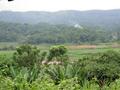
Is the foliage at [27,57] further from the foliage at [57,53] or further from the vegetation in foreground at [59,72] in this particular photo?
the foliage at [57,53]

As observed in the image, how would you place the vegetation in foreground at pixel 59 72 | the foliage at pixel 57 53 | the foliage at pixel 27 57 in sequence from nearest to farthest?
the vegetation in foreground at pixel 59 72 < the foliage at pixel 27 57 < the foliage at pixel 57 53

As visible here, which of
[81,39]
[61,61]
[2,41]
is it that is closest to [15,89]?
[61,61]

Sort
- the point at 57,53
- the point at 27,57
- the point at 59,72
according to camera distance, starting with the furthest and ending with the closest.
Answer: the point at 57,53 → the point at 27,57 → the point at 59,72

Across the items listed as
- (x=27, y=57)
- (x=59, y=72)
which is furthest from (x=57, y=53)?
(x=59, y=72)

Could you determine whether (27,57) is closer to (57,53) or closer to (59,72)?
(57,53)

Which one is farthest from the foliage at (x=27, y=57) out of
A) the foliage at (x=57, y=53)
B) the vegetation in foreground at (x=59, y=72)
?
the foliage at (x=57, y=53)

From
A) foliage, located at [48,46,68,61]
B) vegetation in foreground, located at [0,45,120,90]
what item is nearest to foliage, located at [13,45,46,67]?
vegetation in foreground, located at [0,45,120,90]

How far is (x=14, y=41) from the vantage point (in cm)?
12269

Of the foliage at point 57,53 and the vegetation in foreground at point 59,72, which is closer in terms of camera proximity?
the vegetation in foreground at point 59,72

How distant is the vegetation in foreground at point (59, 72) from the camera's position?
10416 mm

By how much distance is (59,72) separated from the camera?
66.2ft

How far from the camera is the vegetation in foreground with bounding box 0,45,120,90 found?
34.2 ft

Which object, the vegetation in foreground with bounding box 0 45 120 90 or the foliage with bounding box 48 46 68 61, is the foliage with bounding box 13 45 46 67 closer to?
the vegetation in foreground with bounding box 0 45 120 90

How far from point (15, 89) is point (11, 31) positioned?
124 meters
